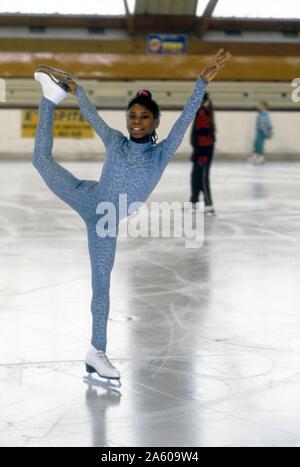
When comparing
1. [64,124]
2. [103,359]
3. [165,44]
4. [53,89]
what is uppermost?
[165,44]

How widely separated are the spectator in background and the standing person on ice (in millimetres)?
18175

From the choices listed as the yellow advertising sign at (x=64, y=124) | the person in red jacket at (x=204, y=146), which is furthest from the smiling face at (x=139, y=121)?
the yellow advertising sign at (x=64, y=124)

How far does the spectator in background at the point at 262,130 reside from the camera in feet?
74.1


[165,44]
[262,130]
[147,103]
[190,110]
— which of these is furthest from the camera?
[165,44]

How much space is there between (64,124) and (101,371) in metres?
19.5

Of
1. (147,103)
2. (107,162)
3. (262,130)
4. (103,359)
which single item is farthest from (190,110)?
(262,130)

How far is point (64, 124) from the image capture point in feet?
77.1

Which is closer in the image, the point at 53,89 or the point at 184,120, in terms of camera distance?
the point at 184,120

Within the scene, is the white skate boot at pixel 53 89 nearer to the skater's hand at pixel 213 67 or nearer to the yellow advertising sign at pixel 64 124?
the skater's hand at pixel 213 67

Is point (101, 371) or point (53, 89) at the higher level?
point (53, 89)

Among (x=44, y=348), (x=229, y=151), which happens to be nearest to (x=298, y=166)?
(x=229, y=151)

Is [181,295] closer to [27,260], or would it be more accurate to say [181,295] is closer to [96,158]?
[27,260]

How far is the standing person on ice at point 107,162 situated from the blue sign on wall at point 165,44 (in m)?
21.7

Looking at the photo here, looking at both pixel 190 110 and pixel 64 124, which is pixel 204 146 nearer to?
pixel 190 110
